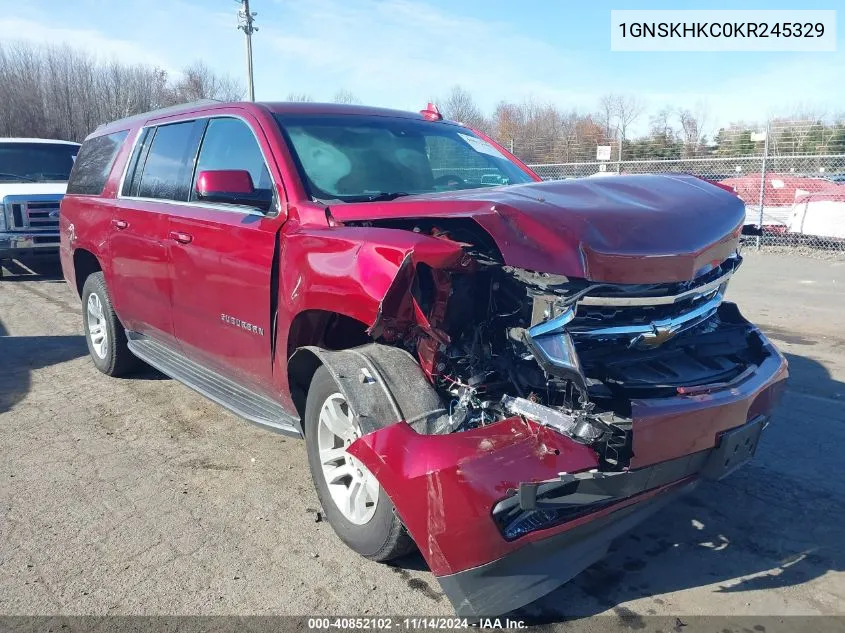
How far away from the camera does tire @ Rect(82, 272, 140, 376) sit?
572 centimetres

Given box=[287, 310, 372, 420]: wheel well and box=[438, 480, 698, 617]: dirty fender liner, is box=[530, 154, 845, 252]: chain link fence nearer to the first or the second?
box=[287, 310, 372, 420]: wheel well

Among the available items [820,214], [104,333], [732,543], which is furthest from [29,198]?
[820,214]

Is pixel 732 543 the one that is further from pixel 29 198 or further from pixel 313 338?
pixel 29 198

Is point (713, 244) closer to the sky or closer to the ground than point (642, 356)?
closer to the sky

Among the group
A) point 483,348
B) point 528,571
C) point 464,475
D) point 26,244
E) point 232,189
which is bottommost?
point 528,571

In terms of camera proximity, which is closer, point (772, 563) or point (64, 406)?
point (772, 563)

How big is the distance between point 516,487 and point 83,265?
5149 millimetres

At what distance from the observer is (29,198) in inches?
443

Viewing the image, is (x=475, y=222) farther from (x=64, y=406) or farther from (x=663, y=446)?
(x=64, y=406)

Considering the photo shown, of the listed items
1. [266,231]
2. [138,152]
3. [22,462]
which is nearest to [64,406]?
[22,462]

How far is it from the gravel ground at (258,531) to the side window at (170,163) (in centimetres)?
155

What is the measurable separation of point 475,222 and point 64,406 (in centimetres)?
392

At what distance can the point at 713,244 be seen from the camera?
2926 mm

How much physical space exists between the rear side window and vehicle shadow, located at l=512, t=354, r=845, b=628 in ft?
15.3
